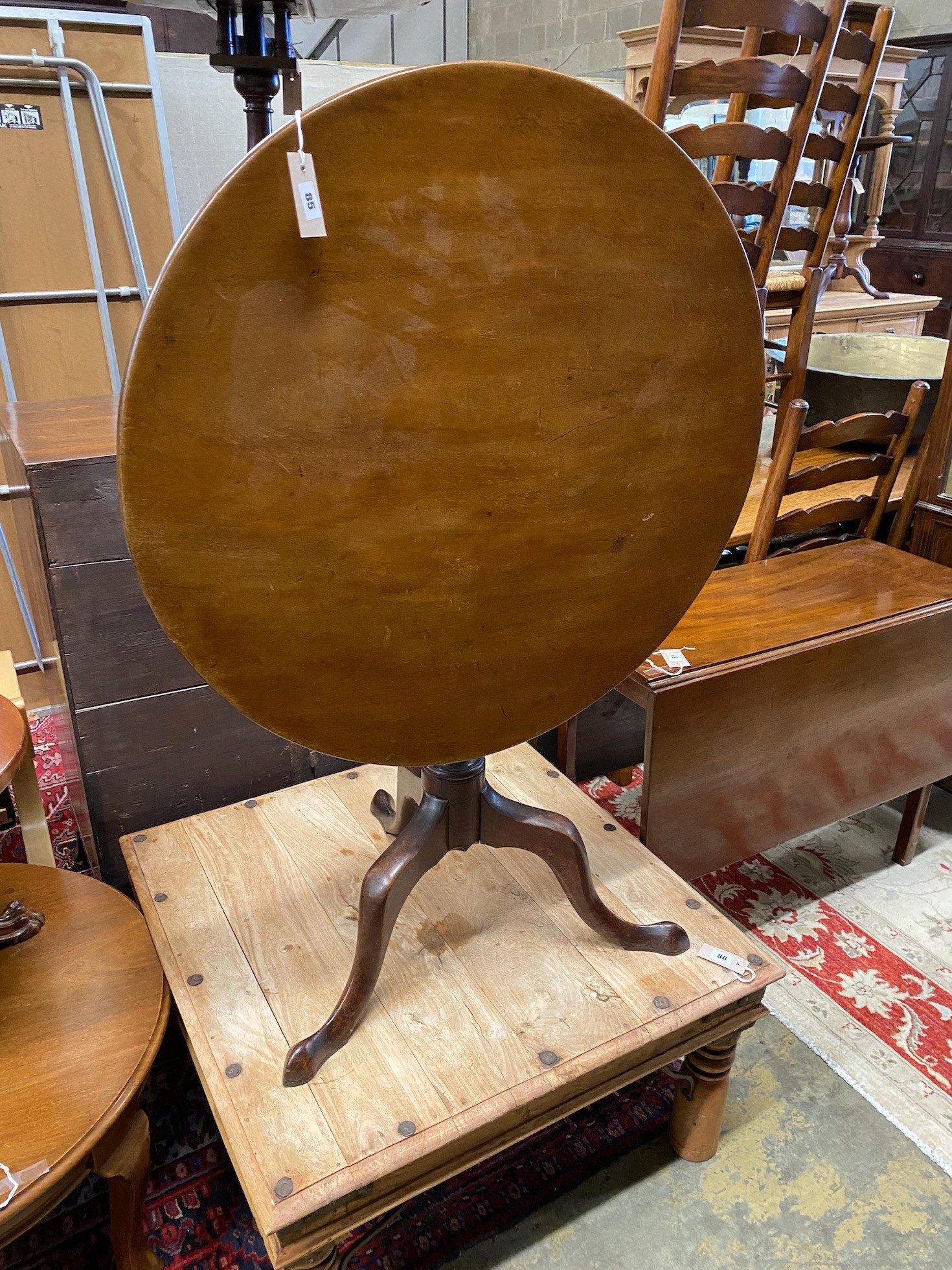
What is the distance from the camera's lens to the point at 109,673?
4.62 feet

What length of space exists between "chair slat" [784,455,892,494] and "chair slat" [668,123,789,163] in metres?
0.63

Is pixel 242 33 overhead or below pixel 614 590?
overhead

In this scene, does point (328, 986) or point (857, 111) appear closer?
point (328, 986)

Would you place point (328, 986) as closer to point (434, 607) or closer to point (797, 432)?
point (434, 607)

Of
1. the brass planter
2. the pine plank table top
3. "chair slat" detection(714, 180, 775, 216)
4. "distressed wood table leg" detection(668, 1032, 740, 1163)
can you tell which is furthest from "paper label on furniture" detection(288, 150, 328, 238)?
the brass planter

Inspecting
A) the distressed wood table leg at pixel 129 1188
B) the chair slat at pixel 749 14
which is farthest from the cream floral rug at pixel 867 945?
the chair slat at pixel 749 14

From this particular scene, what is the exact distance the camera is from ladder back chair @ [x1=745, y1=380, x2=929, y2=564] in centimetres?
187

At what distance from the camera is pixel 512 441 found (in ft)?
2.82

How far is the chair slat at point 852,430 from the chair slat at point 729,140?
1.82ft

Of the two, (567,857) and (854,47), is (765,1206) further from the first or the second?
(854,47)

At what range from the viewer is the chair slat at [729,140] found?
1.71 meters

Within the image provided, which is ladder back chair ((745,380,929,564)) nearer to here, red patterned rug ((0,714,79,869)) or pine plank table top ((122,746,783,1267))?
pine plank table top ((122,746,783,1267))

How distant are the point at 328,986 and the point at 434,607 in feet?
1.89

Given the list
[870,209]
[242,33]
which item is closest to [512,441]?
[242,33]
